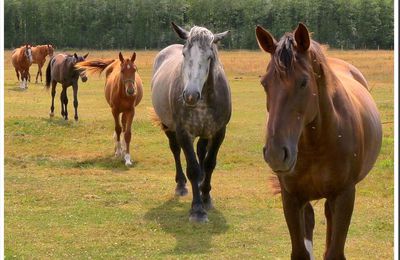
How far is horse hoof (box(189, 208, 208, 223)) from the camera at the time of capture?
6.98 m

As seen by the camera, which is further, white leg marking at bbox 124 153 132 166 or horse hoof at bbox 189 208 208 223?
white leg marking at bbox 124 153 132 166

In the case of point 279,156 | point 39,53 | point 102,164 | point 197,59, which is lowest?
point 102,164

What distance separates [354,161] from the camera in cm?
407

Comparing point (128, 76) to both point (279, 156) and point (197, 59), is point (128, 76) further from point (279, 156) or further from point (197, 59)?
point (279, 156)

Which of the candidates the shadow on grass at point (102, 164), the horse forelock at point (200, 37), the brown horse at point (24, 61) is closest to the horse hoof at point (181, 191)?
the shadow on grass at point (102, 164)

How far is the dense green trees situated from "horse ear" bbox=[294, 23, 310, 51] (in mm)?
44500

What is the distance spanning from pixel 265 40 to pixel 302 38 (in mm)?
230

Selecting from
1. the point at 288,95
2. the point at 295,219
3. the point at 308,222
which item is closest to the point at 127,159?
the point at 308,222

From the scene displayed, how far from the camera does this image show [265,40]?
3.77 meters

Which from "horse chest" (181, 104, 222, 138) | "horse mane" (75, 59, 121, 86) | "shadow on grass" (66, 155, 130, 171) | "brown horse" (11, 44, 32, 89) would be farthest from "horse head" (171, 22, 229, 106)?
"brown horse" (11, 44, 32, 89)

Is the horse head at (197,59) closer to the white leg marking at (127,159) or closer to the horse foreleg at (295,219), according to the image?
the horse foreleg at (295,219)

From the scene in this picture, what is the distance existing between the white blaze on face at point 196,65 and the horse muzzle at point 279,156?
3121 mm

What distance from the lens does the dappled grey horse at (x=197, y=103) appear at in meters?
6.57

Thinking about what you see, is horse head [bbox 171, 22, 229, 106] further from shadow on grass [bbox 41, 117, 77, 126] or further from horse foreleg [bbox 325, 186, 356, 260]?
shadow on grass [bbox 41, 117, 77, 126]
